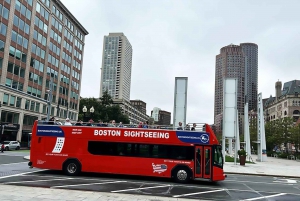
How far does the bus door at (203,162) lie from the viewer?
51.6ft

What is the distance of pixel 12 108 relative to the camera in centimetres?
5219

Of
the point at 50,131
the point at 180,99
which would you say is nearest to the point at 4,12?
the point at 180,99

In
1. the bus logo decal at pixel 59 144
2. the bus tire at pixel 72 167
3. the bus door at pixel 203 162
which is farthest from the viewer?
the bus logo decal at pixel 59 144

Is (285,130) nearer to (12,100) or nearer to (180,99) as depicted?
(180,99)

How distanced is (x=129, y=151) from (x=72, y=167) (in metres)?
3.63

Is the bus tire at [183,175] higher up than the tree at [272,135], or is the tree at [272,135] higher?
the tree at [272,135]

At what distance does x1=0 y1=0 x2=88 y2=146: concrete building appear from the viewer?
5078 centimetres

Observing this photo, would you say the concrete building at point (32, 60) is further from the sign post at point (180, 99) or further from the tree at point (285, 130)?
the tree at point (285, 130)

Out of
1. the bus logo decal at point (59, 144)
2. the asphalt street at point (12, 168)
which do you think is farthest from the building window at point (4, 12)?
the bus logo decal at point (59, 144)

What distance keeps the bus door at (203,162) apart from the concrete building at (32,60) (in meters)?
34.2

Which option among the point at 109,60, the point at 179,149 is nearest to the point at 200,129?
the point at 179,149

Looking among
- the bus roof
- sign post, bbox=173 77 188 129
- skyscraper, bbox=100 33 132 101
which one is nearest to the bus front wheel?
the bus roof

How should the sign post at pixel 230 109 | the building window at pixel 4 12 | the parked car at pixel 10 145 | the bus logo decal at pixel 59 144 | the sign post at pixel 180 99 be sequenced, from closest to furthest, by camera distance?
the bus logo decal at pixel 59 144 → the sign post at pixel 180 99 → the sign post at pixel 230 109 → the parked car at pixel 10 145 → the building window at pixel 4 12

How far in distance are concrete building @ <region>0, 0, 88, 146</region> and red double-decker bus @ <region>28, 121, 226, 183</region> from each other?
2935 centimetres
